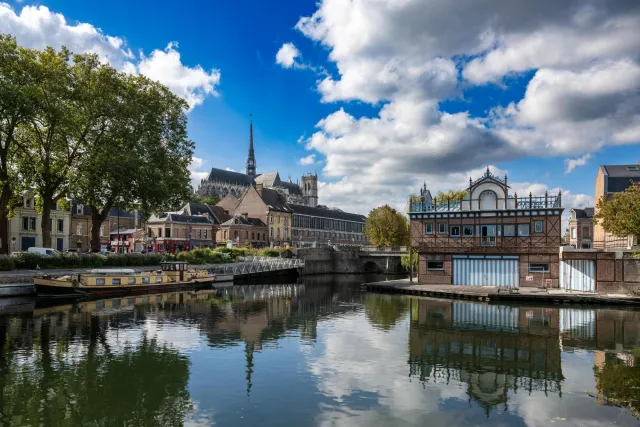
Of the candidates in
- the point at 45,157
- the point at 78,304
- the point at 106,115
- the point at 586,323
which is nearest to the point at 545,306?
the point at 586,323

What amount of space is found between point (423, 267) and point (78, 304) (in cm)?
3130

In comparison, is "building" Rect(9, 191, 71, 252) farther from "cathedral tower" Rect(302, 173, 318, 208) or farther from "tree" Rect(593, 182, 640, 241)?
"cathedral tower" Rect(302, 173, 318, 208)

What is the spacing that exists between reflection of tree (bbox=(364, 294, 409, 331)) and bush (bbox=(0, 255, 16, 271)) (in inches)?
1187

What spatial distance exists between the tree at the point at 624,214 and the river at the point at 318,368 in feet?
21.4

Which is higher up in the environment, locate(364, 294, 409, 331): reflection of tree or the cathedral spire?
the cathedral spire

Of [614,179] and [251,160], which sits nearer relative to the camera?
[614,179]

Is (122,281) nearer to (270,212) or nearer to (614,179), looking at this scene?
(614,179)

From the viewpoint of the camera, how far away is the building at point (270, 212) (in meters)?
103

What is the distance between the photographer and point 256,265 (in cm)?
6706

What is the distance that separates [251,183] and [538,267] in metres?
139

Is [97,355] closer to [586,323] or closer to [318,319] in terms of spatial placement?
[318,319]

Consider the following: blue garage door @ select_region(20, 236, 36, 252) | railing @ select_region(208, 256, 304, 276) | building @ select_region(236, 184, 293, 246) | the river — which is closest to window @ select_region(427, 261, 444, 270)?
the river

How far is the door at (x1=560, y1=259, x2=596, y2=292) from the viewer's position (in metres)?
41.1

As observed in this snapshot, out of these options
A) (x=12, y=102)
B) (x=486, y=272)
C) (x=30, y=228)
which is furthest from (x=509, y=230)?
(x=30, y=228)
